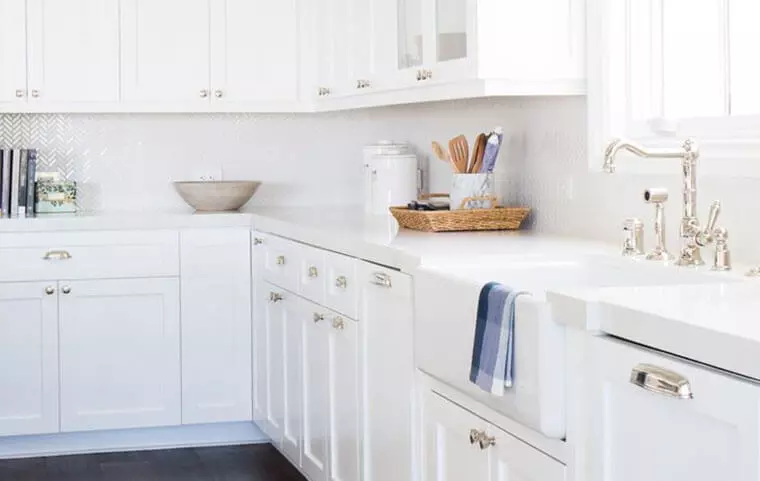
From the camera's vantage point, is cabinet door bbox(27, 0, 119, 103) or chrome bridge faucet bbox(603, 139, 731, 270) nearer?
chrome bridge faucet bbox(603, 139, 731, 270)

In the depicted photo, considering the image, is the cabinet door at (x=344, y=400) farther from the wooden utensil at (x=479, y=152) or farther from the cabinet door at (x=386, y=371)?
the wooden utensil at (x=479, y=152)

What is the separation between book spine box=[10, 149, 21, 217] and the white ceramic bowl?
612mm

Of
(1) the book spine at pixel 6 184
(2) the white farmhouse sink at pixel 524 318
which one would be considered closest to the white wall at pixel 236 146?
(1) the book spine at pixel 6 184

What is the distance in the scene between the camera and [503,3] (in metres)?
3.34

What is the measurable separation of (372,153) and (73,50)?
3.98 ft

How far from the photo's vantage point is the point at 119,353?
15.1ft

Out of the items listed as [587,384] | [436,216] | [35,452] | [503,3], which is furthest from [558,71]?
[35,452]

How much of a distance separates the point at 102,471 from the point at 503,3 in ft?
7.44

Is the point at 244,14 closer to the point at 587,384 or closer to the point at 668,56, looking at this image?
the point at 668,56

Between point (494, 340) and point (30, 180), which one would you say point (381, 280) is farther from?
point (30, 180)

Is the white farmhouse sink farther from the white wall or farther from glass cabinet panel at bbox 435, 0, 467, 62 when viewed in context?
the white wall

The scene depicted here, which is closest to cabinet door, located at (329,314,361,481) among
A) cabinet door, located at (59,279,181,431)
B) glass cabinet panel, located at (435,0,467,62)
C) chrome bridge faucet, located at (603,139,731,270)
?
glass cabinet panel, located at (435,0,467,62)

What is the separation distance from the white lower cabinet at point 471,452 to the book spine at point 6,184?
2.52m

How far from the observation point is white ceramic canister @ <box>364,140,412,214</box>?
477 cm
